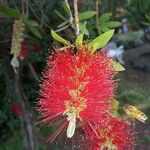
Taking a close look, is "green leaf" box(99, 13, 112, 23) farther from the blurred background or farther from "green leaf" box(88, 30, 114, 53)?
"green leaf" box(88, 30, 114, 53)

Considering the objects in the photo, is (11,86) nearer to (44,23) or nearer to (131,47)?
(44,23)

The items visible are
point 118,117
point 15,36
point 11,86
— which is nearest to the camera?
point 118,117

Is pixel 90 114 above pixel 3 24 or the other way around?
the other way around

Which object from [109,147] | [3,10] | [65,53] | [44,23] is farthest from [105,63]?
[44,23]

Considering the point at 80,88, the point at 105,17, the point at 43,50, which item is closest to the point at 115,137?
the point at 80,88

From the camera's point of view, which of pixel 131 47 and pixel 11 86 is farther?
pixel 131 47

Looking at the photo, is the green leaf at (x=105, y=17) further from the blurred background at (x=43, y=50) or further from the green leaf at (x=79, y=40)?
the green leaf at (x=79, y=40)

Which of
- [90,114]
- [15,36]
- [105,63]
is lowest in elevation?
[90,114]

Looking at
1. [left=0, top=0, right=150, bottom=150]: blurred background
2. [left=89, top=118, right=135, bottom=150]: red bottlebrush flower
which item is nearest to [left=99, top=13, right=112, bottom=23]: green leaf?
[left=0, top=0, right=150, bottom=150]: blurred background
